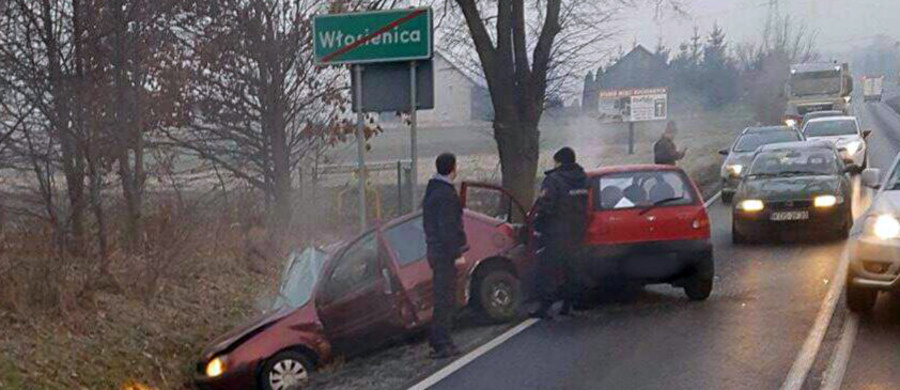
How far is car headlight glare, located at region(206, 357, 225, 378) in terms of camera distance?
1026cm

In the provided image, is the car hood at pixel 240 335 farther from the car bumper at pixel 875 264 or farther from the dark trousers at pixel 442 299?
the car bumper at pixel 875 264

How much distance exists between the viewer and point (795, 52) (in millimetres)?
83562

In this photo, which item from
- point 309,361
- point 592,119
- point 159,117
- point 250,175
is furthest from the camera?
point 592,119

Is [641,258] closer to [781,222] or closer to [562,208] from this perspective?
[562,208]

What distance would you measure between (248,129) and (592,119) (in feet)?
126

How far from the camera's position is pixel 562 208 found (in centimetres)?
1150

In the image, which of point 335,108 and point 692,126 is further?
point 692,126

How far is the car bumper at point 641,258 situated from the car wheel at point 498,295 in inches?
Result: 31.2

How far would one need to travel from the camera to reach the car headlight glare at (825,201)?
16.9 meters

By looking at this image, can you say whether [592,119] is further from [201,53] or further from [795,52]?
[201,53]

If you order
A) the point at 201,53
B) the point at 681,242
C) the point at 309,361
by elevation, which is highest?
the point at 201,53

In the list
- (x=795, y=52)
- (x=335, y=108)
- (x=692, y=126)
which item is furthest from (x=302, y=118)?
(x=795, y=52)

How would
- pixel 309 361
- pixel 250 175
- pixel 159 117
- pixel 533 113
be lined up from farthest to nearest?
1. pixel 533 113
2. pixel 250 175
3. pixel 159 117
4. pixel 309 361

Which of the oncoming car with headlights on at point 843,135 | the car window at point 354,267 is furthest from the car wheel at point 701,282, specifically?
the oncoming car with headlights on at point 843,135
